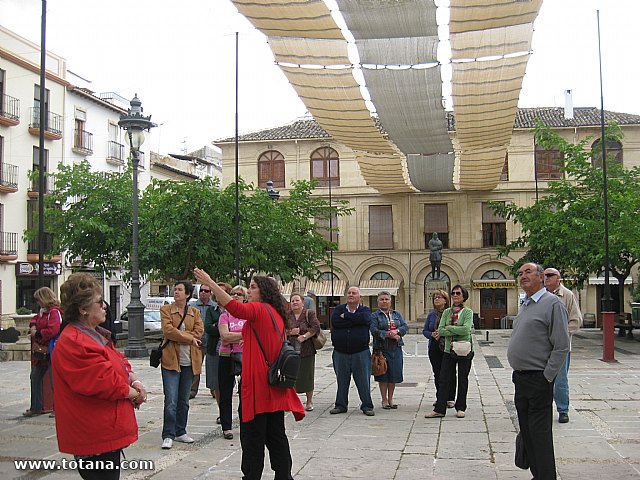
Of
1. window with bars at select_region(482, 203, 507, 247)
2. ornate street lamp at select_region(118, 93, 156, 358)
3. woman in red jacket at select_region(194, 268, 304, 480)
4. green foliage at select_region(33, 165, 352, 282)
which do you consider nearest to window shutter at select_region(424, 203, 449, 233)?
window with bars at select_region(482, 203, 507, 247)

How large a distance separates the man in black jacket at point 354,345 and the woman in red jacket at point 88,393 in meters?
5.74

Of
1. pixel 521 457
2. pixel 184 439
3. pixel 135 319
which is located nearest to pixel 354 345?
pixel 184 439

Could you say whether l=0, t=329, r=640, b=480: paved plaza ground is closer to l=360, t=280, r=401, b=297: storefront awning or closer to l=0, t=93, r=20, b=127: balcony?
l=0, t=93, r=20, b=127: balcony

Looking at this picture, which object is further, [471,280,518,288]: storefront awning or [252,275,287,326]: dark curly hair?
[471,280,518,288]: storefront awning

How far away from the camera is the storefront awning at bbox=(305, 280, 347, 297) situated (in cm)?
4596

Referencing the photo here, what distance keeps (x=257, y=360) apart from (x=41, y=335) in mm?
4891

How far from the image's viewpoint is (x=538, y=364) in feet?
19.8

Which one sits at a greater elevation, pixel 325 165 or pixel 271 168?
pixel 325 165

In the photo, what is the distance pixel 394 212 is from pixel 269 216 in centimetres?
2095

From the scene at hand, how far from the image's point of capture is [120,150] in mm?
44531

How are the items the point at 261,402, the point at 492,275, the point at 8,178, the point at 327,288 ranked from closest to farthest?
the point at 261,402
the point at 8,178
the point at 492,275
the point at 327,288

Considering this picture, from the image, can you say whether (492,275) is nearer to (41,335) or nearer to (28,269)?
(28,269)

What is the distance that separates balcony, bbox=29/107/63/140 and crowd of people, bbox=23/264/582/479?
1095 inches

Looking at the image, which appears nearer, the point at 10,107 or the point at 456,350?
the point at 456,350
